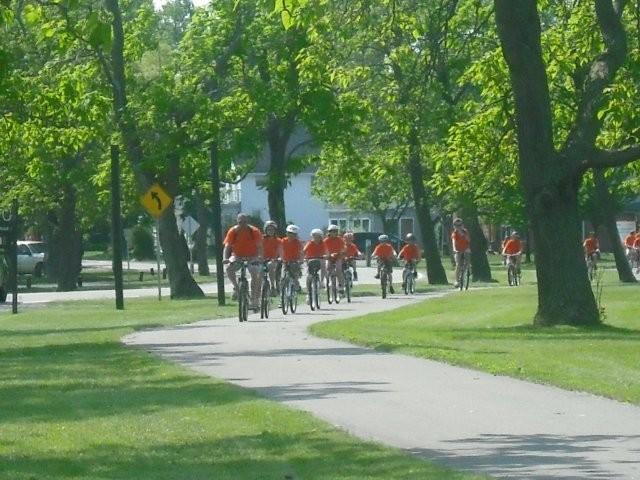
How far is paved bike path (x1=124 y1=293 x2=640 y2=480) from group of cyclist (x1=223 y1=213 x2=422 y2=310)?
21.3 ft

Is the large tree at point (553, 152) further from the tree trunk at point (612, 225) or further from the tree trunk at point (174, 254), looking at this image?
the tree trunk at point (612, 225)

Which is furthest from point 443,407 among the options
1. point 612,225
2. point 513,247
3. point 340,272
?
point 612,225

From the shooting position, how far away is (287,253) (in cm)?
3478

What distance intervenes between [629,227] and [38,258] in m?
31.3

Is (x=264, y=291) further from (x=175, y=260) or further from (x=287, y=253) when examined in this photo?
(x=175, y=260)

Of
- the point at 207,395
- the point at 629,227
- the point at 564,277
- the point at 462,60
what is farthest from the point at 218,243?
the point at 629,227

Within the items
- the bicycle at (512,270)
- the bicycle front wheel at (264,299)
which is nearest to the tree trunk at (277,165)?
the bicycle at (512,270)

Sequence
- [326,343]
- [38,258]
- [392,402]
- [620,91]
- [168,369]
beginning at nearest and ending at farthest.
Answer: [392,402], [168,369], [326,343], [620,91], [38,258]

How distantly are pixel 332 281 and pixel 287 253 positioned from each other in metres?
5.44

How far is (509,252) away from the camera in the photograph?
51688mm

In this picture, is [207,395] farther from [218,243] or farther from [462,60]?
[218,243]

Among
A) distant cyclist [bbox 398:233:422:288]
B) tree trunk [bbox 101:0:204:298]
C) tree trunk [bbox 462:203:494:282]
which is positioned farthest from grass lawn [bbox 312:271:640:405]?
tree trunk [bbox 462:203:494:282]

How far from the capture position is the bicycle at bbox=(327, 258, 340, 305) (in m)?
39.6

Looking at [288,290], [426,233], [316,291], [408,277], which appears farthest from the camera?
[426,233]
